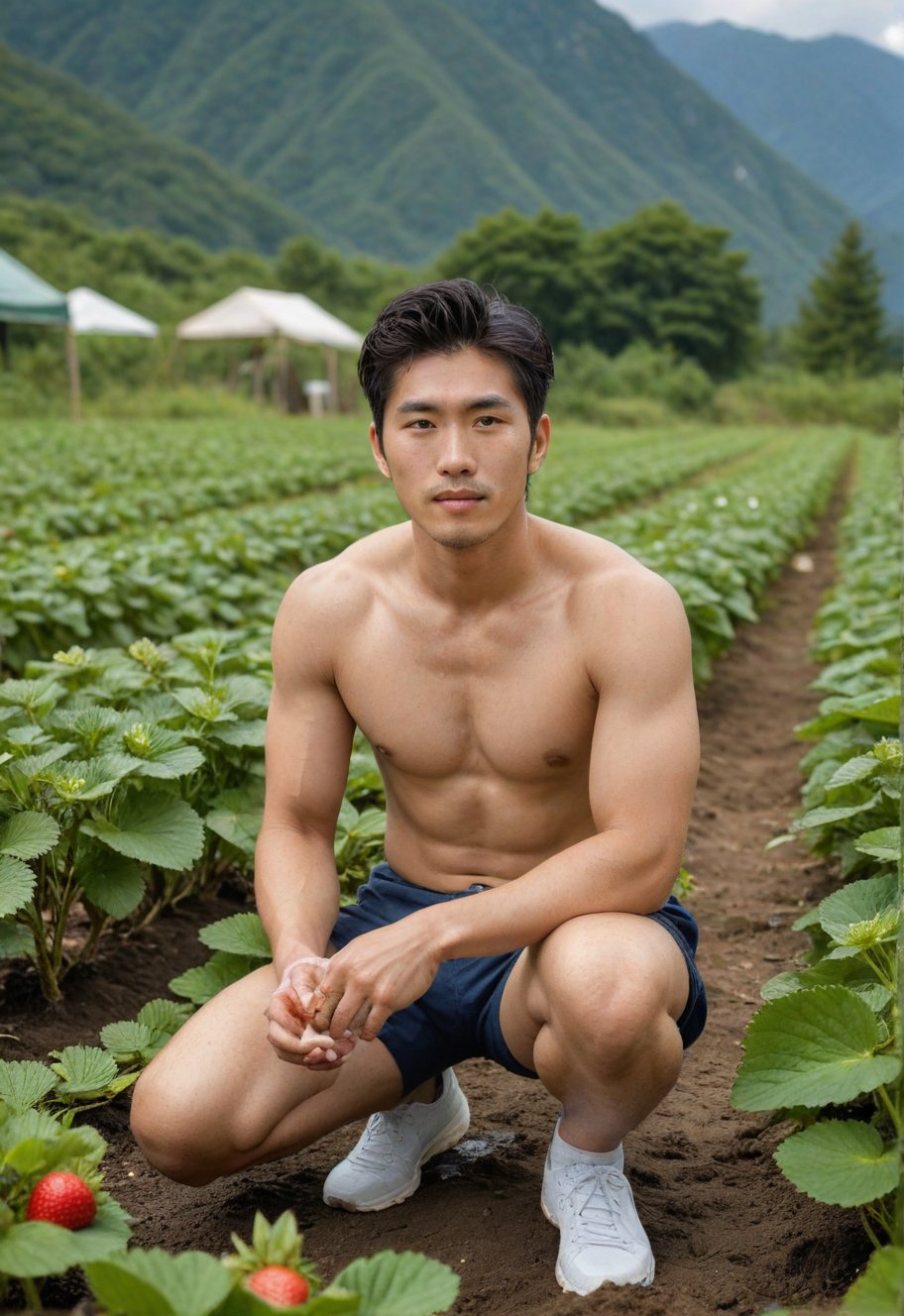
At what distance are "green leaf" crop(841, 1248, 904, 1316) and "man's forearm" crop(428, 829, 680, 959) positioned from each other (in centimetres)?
82

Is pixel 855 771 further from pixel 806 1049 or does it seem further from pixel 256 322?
pixel 256 322

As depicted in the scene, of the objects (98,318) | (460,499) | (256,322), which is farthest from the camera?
(256,322)

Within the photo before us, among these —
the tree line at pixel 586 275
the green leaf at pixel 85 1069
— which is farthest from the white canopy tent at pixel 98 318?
the green leaf at pixel 85 1069

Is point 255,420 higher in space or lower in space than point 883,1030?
lower

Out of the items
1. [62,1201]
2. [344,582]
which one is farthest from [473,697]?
[62,1201]

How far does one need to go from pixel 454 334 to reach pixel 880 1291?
150 cm

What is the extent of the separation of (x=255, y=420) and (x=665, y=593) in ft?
89.3

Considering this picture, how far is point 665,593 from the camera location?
2158 millimetres

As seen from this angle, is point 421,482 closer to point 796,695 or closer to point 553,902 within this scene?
point 553,902

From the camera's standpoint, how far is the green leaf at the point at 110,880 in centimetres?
276

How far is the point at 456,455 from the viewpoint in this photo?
212 centimetres

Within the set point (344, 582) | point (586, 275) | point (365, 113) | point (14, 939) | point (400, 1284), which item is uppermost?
point (365, 113)

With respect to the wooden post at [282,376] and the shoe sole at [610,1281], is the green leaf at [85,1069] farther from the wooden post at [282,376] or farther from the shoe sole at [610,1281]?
the wooden post at [282,376]

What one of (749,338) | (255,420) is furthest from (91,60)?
(255,420)
